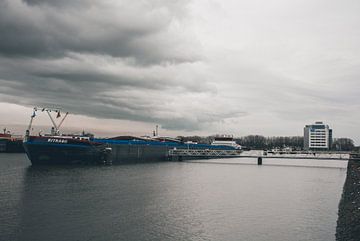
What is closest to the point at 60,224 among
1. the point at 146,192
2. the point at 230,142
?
the point at 146,192

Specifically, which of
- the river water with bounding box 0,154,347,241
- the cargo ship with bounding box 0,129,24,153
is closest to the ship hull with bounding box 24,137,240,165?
the river water with bounding box 0,154,347,241

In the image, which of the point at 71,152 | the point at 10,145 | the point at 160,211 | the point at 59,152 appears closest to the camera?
the point at 160,211

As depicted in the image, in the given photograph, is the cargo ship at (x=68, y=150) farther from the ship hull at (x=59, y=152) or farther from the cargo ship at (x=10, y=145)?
the cargo ship at (x=10, y=145)

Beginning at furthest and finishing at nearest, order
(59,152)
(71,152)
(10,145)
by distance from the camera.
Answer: (10,145) < (71,152) < (59,152)

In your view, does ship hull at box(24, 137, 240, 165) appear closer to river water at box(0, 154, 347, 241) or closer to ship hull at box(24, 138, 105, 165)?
ship hull at box(24, 138, 105, 165)

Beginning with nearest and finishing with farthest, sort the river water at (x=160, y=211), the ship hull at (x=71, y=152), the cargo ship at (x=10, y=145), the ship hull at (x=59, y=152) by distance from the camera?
the river water at (x=160, y=211) < the ship hull at (x=59, y=152) < the ship hull at (x=71, y=152) < the cargo ship at (x=10, y=145)

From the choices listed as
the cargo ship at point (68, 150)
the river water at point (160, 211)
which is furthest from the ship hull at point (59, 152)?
the river water at point (160, 211)

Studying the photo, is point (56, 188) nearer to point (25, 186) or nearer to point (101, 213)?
point (25, 186)

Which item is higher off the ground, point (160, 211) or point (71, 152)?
point (71, 152)

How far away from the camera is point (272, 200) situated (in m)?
37.9

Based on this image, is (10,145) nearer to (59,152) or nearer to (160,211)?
(59,152)

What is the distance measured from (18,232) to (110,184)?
78.9 ft

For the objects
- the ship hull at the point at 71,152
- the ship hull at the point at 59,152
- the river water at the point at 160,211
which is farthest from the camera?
the ship hull at the point at 71,152

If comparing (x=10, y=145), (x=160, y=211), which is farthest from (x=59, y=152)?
(x=10, y=145)
